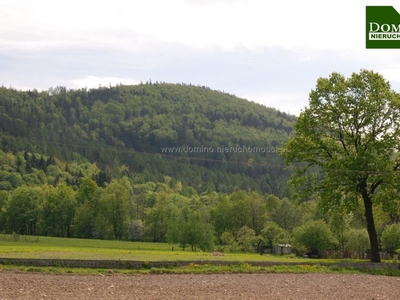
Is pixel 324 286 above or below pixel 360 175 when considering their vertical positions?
below

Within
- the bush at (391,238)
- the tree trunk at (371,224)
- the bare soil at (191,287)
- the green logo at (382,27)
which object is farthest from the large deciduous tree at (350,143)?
the bush at (391,238)

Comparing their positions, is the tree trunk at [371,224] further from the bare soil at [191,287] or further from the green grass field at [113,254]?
the bare soil at [191,287]

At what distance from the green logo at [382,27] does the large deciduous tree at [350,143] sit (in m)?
4.16

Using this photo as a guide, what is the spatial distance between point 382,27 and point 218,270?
1902 centimetres

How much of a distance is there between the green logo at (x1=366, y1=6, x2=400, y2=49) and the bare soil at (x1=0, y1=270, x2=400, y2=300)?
15.3 metres

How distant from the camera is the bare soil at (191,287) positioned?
23.8 m

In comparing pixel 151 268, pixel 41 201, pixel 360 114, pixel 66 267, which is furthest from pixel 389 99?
pixel 41 201

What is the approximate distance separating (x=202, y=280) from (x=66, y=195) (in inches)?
4677

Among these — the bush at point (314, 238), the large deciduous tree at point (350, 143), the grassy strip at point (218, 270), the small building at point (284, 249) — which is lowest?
the small building at point (284, 249)

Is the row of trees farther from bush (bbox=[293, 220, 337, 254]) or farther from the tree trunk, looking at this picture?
the tree trunk

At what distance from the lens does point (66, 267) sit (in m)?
34.5

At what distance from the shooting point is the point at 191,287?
27.8m

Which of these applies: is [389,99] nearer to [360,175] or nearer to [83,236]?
[360,175]

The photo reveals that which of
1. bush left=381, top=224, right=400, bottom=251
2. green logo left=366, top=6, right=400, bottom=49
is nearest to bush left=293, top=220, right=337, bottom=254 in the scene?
bush left=381, top=224, right=400, bottom=251
